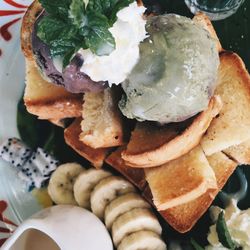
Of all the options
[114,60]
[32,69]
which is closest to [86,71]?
[114,60]

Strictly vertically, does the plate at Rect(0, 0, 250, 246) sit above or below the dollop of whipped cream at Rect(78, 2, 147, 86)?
below

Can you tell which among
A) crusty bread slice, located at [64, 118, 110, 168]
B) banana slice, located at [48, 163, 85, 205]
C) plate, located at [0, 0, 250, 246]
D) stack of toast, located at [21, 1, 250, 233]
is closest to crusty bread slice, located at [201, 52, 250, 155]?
stack of toast, located at [21, 1, 250, 233]

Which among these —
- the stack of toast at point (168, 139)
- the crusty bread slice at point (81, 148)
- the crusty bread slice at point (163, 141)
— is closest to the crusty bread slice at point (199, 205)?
the stack of toast at point (168, 139)

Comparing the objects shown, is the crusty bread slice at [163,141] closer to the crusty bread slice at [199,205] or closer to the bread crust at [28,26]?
the crusty bread slice at [199,205]

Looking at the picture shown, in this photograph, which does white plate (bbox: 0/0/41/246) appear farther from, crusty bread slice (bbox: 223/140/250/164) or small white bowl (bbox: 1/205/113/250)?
crusty bread slice (bbox: 223/140/250/164)

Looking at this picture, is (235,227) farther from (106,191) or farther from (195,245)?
(106,191)

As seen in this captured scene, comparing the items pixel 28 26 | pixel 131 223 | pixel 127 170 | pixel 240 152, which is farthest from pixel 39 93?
pixel 240 152

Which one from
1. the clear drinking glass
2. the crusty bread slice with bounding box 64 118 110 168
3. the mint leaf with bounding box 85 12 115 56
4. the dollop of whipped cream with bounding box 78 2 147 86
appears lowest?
the crusty bread slice with bounding box 64 118 110 168
